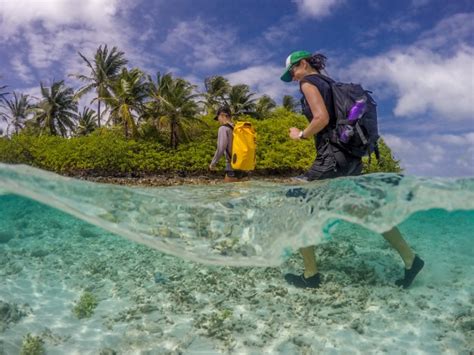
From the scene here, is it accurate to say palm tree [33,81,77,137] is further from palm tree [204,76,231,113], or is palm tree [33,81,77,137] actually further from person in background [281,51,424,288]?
person in background [281,51,424,288]

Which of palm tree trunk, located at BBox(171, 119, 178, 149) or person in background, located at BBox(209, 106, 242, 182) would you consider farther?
palm tree trunk, located at BBox(171, 119, 178, 149)

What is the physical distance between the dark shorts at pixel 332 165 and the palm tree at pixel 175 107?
24819 millimetres

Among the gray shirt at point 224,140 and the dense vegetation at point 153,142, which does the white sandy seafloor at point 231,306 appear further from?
the dense vegetation at point 153,142

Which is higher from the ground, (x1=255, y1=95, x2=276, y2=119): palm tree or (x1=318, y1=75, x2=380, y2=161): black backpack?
(x1=255, y1=95, x2=276, y2=119): palm tree

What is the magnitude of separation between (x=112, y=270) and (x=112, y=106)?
2912 cm

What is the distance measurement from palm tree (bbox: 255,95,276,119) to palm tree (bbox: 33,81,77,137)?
21.4 m

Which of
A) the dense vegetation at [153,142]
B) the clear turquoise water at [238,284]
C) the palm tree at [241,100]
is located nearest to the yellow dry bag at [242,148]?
the clear turquoise water at [238,284]

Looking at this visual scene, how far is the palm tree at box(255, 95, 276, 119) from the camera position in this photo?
45037mm

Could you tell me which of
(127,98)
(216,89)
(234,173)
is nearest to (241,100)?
(216,89)

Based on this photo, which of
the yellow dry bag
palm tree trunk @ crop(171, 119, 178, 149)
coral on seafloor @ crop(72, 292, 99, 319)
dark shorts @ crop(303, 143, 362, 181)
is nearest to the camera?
dark shorts @ crop(303, 143, 362, 181)

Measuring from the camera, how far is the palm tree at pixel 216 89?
4461cm

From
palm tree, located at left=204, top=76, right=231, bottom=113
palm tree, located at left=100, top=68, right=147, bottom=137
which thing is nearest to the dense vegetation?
palm tree, located at left=100, top=68, right=147, bottom=137

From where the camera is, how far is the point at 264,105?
1876 inches

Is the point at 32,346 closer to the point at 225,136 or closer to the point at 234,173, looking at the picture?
the point at 234,173
